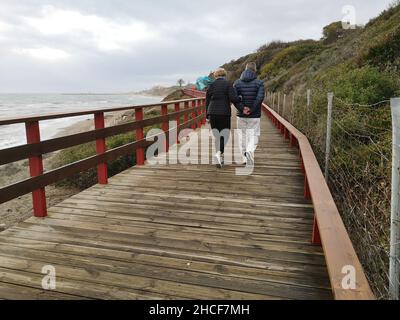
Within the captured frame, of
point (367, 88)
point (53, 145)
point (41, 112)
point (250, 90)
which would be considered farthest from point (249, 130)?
point (41, 112)

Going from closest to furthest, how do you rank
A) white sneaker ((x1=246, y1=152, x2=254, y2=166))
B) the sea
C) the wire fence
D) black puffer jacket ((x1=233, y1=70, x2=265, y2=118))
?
the wire fence, black puffer jacket ((x1=233, y1=70, x2=265, y2=118)), white sneaker ((x1=246, y1=152, x2=254, y2=166)), the sea

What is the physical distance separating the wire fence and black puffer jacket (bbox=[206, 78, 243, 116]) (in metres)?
1.65

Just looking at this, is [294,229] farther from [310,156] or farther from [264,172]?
[264,172]

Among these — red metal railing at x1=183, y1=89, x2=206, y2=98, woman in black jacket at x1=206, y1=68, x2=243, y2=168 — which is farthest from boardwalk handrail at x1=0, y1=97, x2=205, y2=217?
red metal railing at x1=183, y1=89, x2=206, y2=98

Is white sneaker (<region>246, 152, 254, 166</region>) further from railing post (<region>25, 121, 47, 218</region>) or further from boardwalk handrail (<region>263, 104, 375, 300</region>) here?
railing post (<region>25, 121, 47, 218</region>)

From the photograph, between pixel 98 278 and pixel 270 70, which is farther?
pixel 270 70

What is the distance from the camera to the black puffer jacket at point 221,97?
223 inches

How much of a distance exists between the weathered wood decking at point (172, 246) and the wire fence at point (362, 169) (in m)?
0.55

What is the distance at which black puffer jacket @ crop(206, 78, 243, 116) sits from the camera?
18.5 ft

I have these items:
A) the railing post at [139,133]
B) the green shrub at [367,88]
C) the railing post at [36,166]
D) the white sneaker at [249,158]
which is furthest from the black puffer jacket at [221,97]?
the green shrub at [367,88]

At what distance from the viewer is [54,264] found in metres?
2.77

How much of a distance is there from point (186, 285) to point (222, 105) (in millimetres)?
3747

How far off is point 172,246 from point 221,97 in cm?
322
